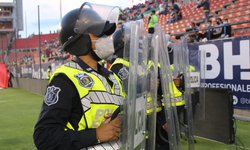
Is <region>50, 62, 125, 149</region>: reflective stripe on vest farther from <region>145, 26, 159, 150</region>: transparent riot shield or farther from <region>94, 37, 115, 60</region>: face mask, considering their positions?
<region>145, 26, 159, 150</region>: transparent riot shield

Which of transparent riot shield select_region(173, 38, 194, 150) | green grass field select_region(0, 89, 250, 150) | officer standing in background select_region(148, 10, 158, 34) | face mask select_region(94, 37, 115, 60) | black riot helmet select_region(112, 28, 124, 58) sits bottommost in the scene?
green grass field select_region(0, 89, 250, 150)

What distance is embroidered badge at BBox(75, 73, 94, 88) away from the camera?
1790mm

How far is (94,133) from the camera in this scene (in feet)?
5.85

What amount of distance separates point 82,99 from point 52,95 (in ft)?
0.48

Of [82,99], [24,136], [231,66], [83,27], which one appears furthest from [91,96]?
[231,66]

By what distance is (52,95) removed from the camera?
5.71 feet

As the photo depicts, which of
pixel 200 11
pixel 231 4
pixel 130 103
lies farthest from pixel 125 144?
pixel 200 11

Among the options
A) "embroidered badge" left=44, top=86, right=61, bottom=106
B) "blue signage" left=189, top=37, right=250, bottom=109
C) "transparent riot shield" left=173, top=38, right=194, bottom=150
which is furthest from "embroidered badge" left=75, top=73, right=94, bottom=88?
"blue signage" left=189, top=37, right=250, bottom=109

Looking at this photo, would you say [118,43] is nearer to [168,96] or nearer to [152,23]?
[168,96]

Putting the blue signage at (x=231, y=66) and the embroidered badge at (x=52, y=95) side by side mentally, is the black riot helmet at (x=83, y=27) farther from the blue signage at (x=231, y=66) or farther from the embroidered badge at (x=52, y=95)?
the blue signage at (x=231, y=66)

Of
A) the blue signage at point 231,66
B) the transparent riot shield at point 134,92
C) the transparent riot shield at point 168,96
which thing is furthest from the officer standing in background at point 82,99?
the blue signage at point 231,66

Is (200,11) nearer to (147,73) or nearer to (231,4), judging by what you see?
(231,4)

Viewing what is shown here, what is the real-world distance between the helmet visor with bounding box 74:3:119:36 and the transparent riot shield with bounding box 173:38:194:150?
1.85 metres

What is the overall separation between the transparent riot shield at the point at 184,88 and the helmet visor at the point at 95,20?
6.05 ft
